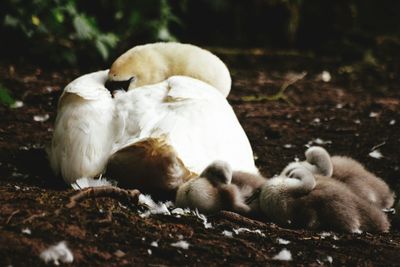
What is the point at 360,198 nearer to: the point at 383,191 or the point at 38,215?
the point at 383,191

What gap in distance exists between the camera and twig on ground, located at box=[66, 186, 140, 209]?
3.55 m

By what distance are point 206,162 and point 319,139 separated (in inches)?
91.4

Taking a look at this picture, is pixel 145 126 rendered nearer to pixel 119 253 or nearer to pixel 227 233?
pixel 227 233

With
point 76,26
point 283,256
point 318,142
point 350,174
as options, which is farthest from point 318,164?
point 76,26

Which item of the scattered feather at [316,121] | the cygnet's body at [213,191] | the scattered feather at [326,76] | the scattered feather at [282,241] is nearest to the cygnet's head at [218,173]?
the cygnet's body at [213,191]

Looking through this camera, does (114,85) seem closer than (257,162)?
Yes

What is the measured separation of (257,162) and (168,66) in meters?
0.97

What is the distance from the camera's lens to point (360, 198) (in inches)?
155

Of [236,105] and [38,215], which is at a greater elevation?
[38,215]

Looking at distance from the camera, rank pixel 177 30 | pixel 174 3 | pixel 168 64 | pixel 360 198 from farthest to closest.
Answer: pixel 177 30 → pixel 174 3 → pixel 168 64 → pixel 360 198

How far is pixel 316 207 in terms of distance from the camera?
3.77 metres

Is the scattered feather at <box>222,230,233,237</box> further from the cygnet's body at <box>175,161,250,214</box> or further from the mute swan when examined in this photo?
the mute swan

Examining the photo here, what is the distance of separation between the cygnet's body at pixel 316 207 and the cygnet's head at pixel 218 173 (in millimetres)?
228

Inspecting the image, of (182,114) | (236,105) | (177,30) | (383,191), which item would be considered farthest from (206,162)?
(177,30)
